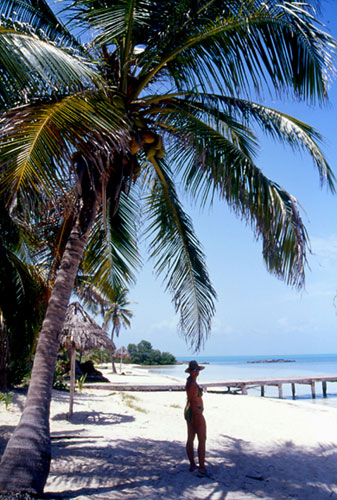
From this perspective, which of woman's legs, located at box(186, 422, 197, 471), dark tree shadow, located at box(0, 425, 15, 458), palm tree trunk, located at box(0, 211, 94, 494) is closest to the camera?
palm tree trunk, located at box(0, 211, 94, 494)

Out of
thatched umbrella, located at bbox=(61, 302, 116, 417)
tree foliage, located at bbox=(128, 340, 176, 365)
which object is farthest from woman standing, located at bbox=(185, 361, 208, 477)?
tree foliage, located at bbox=(128, 340, 176, 365)

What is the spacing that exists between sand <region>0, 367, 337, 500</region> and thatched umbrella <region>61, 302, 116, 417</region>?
1.81m

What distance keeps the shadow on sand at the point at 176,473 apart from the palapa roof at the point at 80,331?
393 cm

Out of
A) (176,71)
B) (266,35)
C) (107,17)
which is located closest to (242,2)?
(266,35)

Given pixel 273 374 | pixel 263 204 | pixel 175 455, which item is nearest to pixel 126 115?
pixel 263 204

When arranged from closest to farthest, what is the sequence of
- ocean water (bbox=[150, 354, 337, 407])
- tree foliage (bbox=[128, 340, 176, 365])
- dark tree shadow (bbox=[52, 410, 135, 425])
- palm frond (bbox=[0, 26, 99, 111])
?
palm frond (bbox=[0, 26, 99, 111])
dark tree shadow (bbox=[52, 410, 135, 425])
ocean water (bbox=[150, 354, 337, 407])
tree foliage (bbox=[128, 340, 176, 365])

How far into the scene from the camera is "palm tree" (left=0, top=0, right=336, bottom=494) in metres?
4.04

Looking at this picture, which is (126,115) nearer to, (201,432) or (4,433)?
(201,432)

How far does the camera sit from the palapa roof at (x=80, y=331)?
36.8ft

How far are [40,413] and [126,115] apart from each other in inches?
146

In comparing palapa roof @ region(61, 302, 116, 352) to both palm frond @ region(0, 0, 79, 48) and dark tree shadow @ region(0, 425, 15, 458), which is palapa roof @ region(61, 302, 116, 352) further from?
palm frond @ region(0, 0, 79, 48)

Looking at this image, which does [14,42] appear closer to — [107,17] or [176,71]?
[107,17]

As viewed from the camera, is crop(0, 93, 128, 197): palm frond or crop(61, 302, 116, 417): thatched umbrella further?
crop(61, 302, 116, 417): thatched umbrella

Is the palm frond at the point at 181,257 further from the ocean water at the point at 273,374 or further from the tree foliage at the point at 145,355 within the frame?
the tree foliage at the point at 145,355
